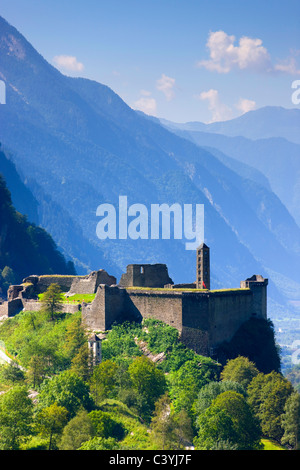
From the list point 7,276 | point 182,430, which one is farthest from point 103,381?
point 7,276

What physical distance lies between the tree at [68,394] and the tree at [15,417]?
1.91m

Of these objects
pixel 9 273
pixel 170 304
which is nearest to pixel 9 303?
pixel 170 304

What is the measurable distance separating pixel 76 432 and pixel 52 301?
35575mm

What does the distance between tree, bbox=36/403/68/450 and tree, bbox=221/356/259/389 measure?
21222mm

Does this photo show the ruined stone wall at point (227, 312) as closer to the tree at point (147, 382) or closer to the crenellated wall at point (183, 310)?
the crenellated wall at point (183, 310)

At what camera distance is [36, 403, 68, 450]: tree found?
245 feet

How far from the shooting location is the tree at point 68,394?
79188mm

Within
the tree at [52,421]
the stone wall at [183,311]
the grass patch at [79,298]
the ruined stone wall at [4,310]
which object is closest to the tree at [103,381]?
the tree at [52,421]
